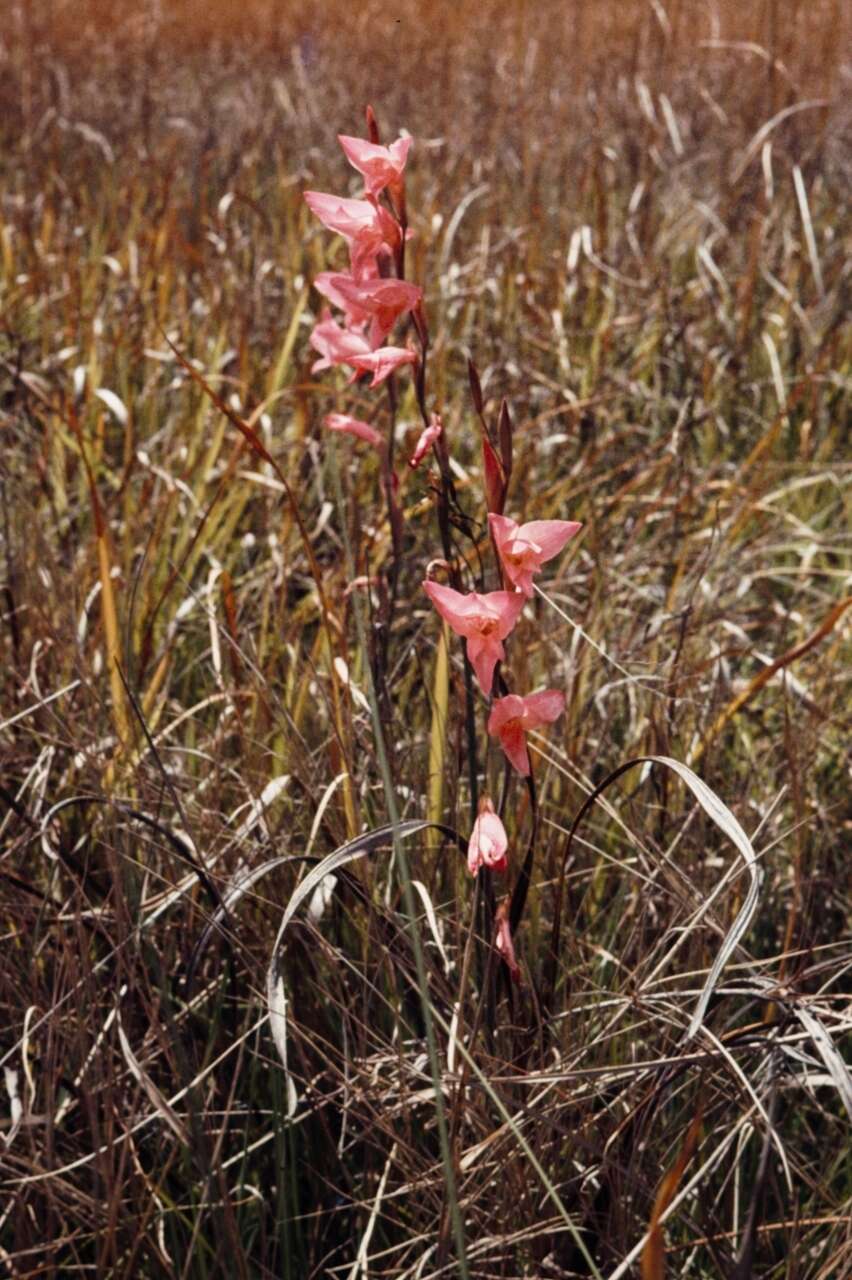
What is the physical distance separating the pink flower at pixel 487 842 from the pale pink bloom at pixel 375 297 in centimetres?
32

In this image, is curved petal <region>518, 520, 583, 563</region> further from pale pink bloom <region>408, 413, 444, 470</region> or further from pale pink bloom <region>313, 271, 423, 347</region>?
pale pink bloom <region>313, 271, 423, 347</region>

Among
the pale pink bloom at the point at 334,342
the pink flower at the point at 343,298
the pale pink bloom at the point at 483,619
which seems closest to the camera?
the pale pink bloom at the point at 483,619

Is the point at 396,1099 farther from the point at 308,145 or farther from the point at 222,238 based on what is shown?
the point at 308,145

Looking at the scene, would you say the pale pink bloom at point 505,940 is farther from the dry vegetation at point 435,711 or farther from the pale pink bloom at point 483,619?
the pale pink bloom at point 483,619

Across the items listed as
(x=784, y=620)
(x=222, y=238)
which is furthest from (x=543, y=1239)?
(x=222, y=238)

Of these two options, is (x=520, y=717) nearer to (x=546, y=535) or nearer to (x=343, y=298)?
(x=546, y=535)

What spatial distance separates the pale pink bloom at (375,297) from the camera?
0.91m

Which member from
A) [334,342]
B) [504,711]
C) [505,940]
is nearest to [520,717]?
[504,711]

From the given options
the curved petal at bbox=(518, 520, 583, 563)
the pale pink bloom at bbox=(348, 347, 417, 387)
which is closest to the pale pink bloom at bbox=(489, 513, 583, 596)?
the curved petal at bbox=(518, 520, 583, 563)

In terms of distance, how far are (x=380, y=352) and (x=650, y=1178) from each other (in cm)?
60

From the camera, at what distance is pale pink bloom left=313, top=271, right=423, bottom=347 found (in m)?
0.91

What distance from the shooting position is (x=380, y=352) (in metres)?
0.93

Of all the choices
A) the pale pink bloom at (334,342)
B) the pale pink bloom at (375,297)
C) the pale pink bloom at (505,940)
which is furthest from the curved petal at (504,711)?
the pale pink bloom at (334,342)

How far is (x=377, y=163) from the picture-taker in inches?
36.0
